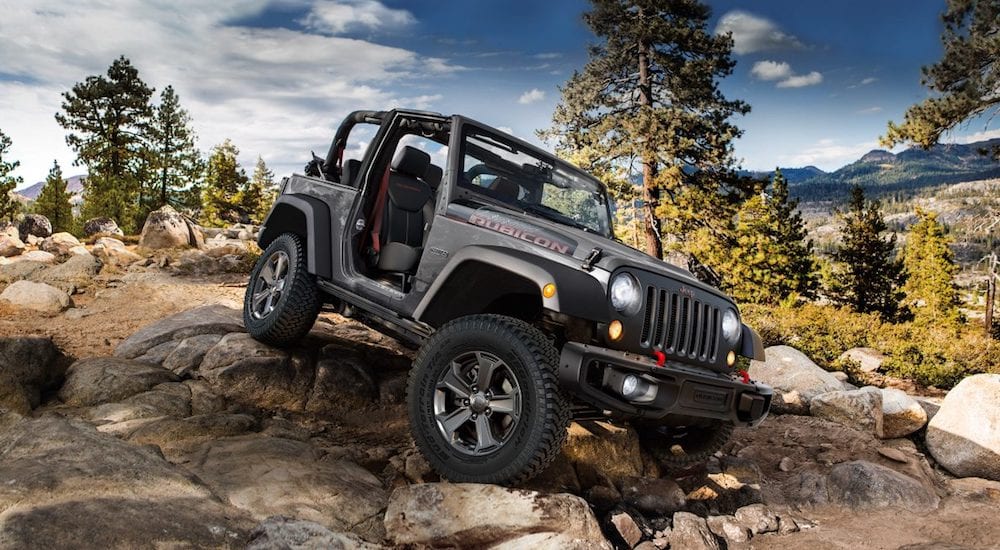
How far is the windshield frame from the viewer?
15.6 ft

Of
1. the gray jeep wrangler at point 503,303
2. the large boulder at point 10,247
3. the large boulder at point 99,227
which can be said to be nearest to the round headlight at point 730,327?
the gray jeep wrangler at point 503,303

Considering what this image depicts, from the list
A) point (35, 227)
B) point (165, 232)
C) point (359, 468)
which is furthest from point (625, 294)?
point (35, 227)

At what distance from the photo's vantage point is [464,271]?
162 inches

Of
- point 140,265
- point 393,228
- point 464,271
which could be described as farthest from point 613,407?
point 140,265

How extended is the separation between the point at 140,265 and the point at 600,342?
17.8 m

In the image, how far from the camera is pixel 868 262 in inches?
1475

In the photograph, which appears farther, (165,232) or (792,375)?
(165,232)

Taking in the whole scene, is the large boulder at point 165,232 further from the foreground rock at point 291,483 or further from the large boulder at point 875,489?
the large boulder at point 875,489

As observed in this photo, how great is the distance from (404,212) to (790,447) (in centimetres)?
458

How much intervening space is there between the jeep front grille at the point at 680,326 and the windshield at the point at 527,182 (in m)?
1.40

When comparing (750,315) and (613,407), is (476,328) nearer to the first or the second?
(613,407)

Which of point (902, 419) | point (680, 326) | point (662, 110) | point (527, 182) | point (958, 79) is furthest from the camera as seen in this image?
point (662, 110)

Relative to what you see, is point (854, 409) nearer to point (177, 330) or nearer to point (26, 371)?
point (177, 330)

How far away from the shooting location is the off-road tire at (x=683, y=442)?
466 centimetres
